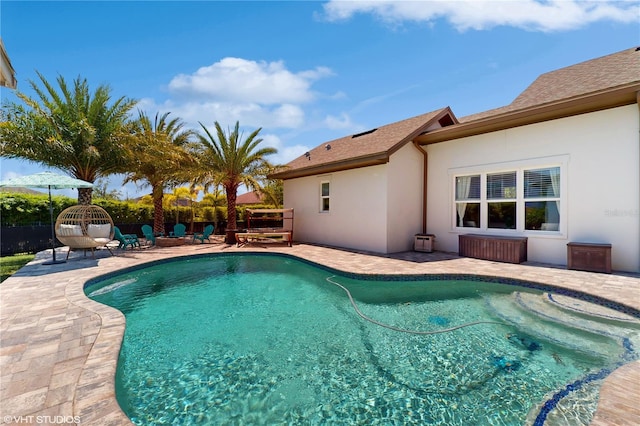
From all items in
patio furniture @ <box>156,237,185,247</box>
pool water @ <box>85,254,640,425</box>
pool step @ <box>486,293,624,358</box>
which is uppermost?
patio furniture @ <box>156,237,185,247</box>

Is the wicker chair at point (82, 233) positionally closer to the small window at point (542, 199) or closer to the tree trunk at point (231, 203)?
the tree trunk at point (231, 203)

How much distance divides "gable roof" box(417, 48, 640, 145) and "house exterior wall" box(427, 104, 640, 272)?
0.38m

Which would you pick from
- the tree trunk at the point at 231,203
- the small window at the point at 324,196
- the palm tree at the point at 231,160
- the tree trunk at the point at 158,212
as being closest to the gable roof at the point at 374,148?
the small window at the point at 324,196

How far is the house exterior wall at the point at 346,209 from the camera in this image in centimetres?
1132

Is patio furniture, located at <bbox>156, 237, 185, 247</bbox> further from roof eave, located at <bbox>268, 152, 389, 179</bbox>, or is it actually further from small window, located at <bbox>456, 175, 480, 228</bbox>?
small window, located at <bbox>456, 175, 480, 228</bbox>

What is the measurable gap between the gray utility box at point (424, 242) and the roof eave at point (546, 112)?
151 inches

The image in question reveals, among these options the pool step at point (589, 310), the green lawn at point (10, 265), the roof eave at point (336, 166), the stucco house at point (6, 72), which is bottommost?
the pool step at point (589, 310)

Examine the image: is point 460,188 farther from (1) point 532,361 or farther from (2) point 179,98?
(2) point 179,98

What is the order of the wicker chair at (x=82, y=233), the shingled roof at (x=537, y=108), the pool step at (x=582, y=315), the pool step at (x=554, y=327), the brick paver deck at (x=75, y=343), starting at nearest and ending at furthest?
the brick paver deck at (x=75, y=343)
the pool step at (x=554, y=327)
the pool step at (x=582, y=315)
the shingled roof at (x=537, y=108)
the wicker chair at (x=82, y=233)

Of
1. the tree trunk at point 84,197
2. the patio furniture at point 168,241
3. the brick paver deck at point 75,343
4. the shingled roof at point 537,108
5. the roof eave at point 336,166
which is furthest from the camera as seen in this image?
the patio furniture at point 168,241

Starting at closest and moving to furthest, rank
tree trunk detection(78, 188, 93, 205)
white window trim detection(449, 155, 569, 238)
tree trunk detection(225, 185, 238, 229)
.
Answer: white window trim detection(449, 155, 569, 238)
tree trunk detection(78, 188, 93, 205)
tree trunk detection(225, 185, 238, 229)

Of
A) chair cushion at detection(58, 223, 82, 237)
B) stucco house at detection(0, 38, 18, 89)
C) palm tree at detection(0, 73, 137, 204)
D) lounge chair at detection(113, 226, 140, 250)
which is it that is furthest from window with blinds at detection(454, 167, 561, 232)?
palm tree at detection(0, 73, 137, 204)

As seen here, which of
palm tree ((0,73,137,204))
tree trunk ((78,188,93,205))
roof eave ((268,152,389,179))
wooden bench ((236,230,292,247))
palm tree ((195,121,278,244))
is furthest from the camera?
palm tree ((195,121,278,244))

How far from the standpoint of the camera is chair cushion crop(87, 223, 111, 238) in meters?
12.0
